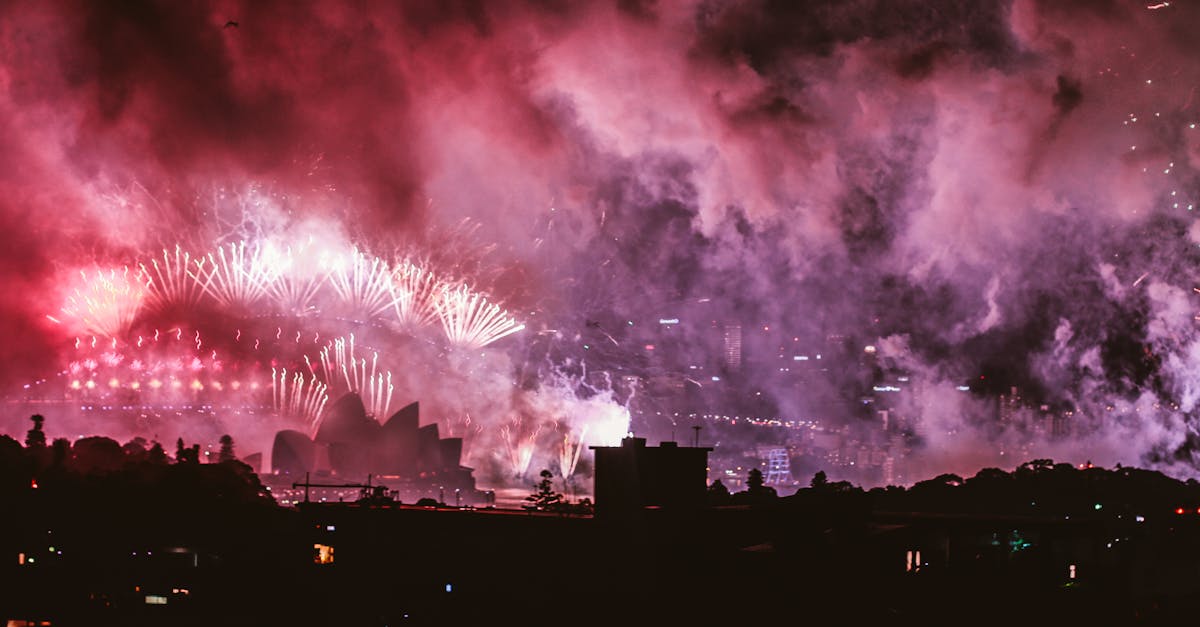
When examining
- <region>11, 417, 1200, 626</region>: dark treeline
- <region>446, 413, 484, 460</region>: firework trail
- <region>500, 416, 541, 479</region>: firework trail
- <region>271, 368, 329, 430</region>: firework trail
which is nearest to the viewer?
<region>11, 417, 1200, 626</region>: dark treeline

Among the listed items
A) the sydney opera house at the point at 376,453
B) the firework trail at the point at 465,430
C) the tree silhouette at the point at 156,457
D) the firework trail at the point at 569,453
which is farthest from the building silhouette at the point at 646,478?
the firework trail at the point at 465,430

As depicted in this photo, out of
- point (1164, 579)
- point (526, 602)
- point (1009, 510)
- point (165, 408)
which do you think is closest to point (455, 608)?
point (526, 602)

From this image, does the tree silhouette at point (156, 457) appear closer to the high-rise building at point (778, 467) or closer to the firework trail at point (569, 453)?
the firework trail at point (569, 453)

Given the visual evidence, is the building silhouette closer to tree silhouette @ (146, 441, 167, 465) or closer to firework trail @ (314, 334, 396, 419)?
tree silhouette @ (146, 441, 167, 465)

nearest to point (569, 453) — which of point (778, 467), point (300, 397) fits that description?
point (778, 467)

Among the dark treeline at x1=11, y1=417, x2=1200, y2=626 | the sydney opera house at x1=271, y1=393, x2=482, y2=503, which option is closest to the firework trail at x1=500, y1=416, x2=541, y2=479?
the sydney opera house at x1=271, y1=393, x2=482, y2=503

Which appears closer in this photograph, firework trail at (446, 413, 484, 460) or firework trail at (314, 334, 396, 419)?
firework trail at (314, 334, 396, 419)
